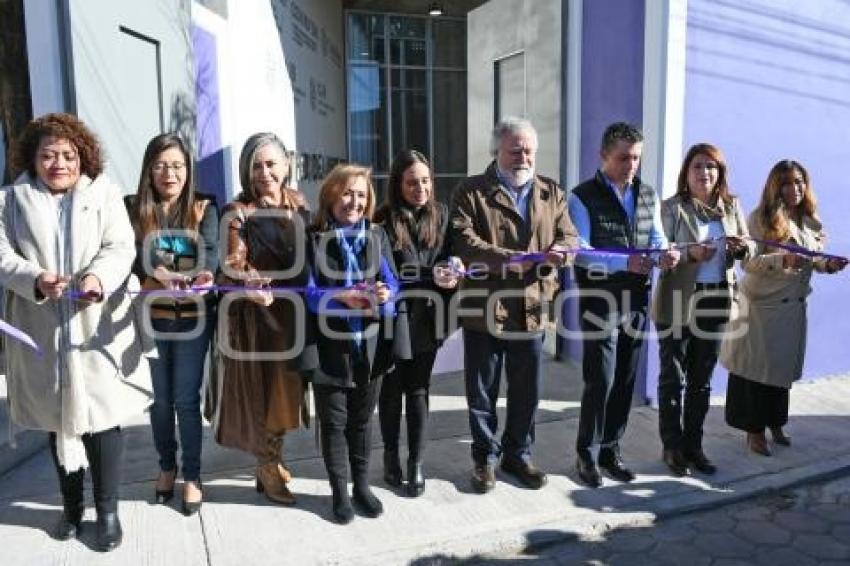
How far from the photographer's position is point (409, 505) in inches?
150

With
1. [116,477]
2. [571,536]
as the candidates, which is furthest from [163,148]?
[571,536]

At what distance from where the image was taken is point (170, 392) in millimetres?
3629

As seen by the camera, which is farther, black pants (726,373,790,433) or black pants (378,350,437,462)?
black pants (726,373,790,433)

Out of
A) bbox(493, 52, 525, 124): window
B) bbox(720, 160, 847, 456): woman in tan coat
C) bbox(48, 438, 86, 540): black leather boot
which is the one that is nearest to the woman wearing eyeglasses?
bbox(48, 438, 86, 540): black leather boot

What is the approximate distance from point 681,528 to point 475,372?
1303mm

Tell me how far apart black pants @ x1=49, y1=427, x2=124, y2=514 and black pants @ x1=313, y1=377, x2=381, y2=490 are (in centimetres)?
95

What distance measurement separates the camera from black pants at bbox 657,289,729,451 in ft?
13.3

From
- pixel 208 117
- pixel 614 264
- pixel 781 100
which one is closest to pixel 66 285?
pixel 614 264

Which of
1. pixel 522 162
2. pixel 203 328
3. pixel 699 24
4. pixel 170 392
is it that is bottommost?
pixel 170 392

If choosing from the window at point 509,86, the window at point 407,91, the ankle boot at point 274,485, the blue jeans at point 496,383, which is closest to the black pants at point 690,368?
the blue jeans at point 496,383

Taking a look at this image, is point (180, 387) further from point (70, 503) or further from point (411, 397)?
point (411, 397)

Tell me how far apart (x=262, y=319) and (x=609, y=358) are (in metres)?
1.84

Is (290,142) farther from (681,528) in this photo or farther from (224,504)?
(681,528)

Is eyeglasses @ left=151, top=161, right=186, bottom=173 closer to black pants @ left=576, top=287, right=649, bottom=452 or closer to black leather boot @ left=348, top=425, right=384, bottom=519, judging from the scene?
black leather boot @ left=348, top=425, right=384, bottom=519
